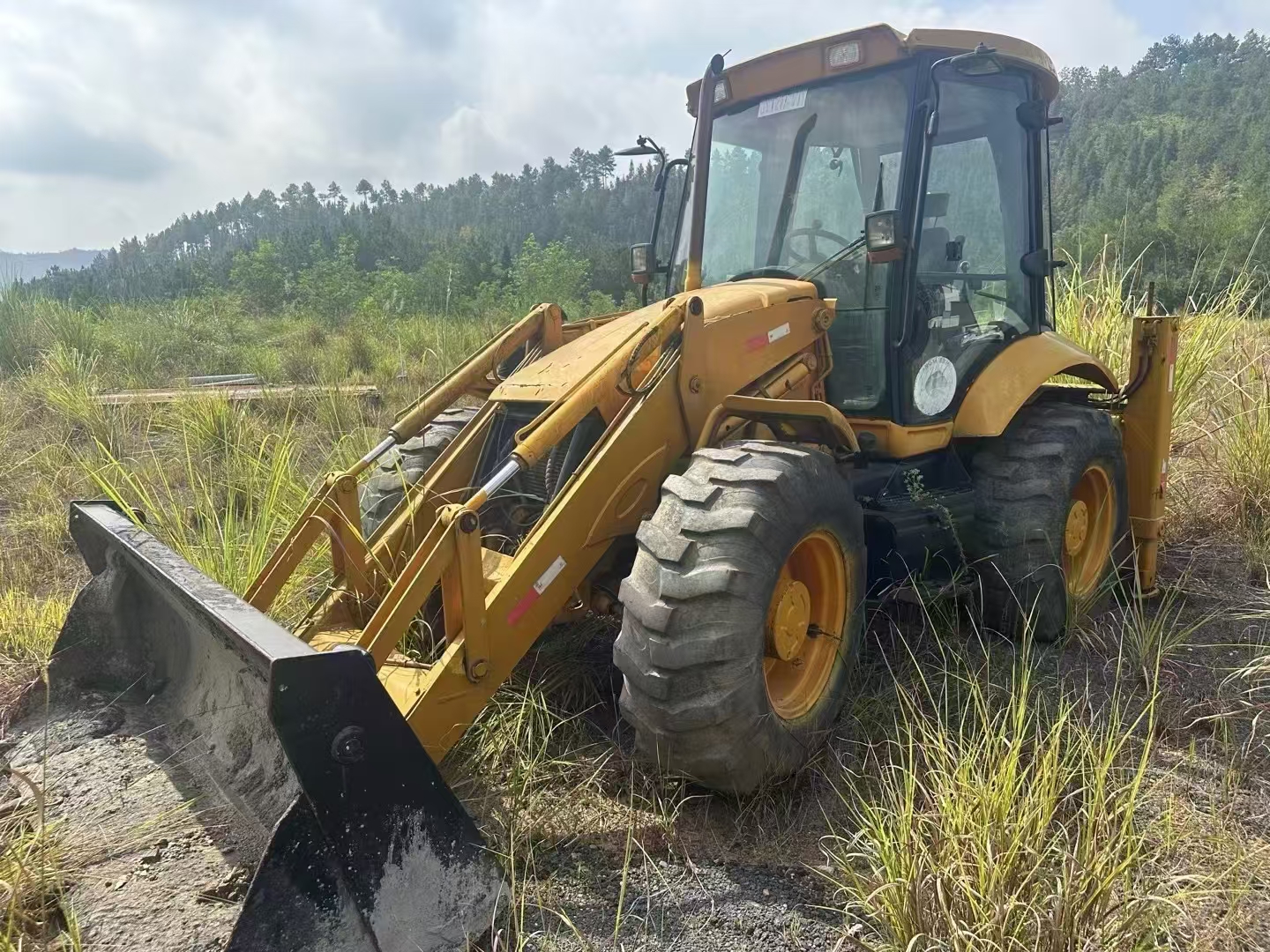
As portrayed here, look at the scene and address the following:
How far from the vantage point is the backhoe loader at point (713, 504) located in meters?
2.08

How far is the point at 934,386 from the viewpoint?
388 cm

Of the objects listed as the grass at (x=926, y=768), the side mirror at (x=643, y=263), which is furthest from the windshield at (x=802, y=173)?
the grass at (x=926, y=768)

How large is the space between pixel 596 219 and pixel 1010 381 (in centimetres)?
4817

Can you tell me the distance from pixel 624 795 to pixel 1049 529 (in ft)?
7.24

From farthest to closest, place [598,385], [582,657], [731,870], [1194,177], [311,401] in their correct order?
[1194,177] < [311,401] < [582,657] < [598,385] < [731,870]

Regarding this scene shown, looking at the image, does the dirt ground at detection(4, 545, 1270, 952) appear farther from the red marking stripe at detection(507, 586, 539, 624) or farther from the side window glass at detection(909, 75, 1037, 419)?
the side window glass at detection(909, 75, 1037, 419)

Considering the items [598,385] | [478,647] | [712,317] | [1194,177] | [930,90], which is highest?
[1194,177]

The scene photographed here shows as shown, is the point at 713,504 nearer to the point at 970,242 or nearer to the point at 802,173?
the point at 802,173

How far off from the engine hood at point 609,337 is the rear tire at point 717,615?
2.08 feet

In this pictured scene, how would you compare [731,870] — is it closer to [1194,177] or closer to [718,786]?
[718,786]

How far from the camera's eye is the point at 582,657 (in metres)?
3.53

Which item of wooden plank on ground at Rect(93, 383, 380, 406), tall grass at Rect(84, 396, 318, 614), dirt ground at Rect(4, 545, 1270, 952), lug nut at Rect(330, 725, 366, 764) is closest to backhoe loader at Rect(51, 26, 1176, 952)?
lug nut at Rect(330, 725, 366, 764)

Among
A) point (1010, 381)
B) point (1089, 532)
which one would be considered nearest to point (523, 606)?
point (1010, 381)

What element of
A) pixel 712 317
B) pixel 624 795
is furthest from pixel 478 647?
pixel 712 317
